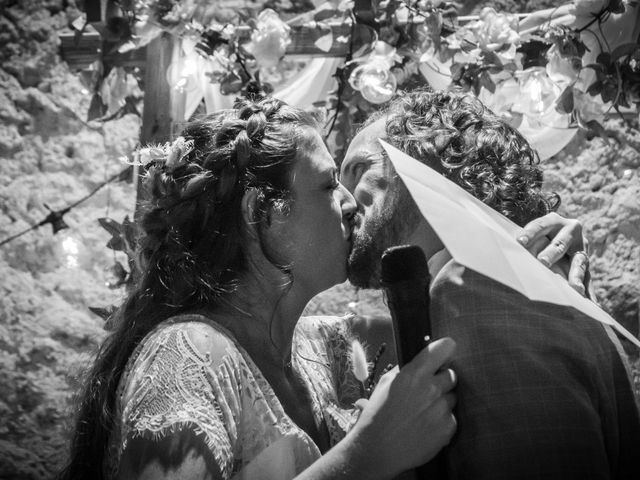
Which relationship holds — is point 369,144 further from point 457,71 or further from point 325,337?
point 457,71

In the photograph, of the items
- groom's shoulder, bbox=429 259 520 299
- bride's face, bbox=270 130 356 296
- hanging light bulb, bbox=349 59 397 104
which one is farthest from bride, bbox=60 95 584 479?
hanging light bulb, bbox=349 59 397 104

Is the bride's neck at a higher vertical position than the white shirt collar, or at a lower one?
lower

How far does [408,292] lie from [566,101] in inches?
67.7

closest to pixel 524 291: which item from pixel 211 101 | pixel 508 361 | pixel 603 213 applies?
pixel 508 361

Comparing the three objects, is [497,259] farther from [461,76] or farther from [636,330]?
[636,330]

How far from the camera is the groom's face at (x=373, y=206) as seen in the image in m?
1.89

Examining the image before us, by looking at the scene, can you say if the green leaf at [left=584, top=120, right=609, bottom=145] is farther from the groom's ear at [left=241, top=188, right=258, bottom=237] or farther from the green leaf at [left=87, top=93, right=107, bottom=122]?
the green leaf at [left=87, top=93, right=107, bottom=122]

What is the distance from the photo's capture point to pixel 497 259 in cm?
100

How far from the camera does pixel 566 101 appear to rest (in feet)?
8.99

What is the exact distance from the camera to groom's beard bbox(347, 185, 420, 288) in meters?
1.87

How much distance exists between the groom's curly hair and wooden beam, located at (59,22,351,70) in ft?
3.28

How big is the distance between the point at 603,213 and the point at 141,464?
268 centimetres

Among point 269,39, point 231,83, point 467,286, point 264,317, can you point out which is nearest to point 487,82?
point 269,39

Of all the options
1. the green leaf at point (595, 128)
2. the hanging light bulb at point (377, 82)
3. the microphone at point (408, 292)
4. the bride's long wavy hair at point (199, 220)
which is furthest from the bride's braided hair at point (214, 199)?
the green leaf at point (595, 128)
